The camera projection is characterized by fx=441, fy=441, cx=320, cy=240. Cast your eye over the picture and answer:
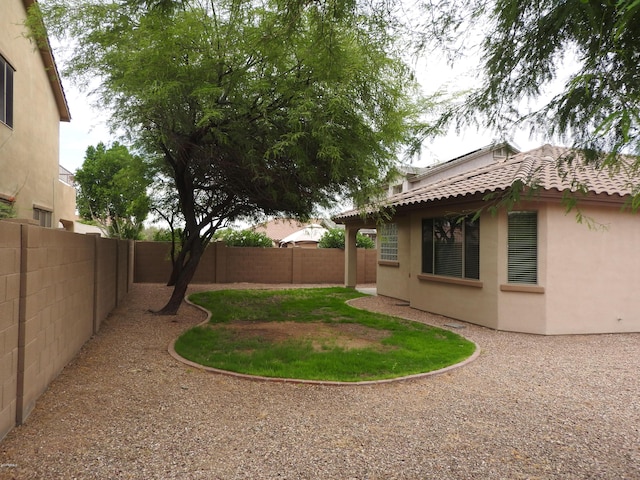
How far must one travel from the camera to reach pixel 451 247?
10.9 m

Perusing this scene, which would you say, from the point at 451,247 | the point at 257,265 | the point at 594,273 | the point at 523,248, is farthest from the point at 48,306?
the point at 257,265

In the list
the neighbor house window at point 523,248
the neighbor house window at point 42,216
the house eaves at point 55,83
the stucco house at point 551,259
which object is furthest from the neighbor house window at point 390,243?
the house eaves at point 55,83

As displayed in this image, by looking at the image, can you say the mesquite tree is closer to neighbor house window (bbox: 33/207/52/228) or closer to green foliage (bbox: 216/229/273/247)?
neighbor house window (bbox: 33/207/52/228)

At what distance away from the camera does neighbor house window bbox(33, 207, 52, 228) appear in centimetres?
1333

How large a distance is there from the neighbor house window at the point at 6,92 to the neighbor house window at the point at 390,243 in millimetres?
10770

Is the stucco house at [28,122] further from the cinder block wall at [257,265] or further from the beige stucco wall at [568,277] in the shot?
the beige stucco wall at [568,277]

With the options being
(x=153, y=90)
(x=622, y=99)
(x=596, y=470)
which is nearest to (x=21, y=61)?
(x=153, y=90)

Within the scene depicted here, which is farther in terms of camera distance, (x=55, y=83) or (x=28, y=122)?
(x=55, y=83)

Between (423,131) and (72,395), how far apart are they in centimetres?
477

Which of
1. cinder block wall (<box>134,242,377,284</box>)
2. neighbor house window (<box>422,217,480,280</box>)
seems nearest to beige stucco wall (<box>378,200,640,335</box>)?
neighbor house window (<box>422,217,480,280</box>)

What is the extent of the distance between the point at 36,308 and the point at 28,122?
10098 millimetres

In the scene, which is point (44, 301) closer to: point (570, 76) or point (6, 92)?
point (570, 76)

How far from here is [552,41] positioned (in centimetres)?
386

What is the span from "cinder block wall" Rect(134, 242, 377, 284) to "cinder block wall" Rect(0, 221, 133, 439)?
1130 cm
